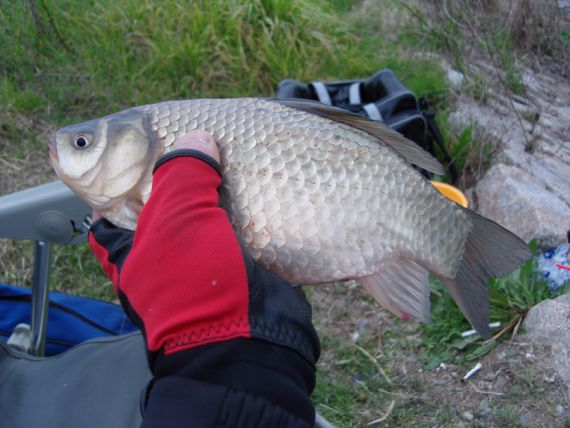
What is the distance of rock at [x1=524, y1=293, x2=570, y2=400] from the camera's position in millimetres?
1814

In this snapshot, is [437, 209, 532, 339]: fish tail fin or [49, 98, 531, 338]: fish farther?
[437, 209, 532, 339]: fish tail fin

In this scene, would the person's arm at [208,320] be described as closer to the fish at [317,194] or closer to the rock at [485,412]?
the fish at [317,194]

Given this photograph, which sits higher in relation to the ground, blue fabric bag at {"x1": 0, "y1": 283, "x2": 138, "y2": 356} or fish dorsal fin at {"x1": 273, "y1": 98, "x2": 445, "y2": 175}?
fish dorsal fin at {"x1": 273, "y1": 98, "x2": 445, "y2": 175}

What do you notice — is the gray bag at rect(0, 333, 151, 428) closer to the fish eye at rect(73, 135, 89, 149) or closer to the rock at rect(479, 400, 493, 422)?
the fish eye at rect(73, 135, 89, 149)

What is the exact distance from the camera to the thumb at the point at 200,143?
1.15 m

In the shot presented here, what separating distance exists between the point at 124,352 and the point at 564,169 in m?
2.00

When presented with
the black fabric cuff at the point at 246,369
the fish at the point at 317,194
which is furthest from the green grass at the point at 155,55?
the black fabric cuff at the point at 246,369

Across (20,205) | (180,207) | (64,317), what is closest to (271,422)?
(180,207)

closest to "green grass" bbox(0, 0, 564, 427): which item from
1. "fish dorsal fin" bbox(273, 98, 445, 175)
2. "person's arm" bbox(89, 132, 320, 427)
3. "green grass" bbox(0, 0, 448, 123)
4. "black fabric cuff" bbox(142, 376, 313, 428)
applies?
"green grass" bbox(0, 0, 448, 123)

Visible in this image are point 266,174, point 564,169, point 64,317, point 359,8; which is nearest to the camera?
point 266,174

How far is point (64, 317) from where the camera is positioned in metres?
1.87

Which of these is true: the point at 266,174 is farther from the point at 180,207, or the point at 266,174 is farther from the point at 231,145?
the point at 180,207

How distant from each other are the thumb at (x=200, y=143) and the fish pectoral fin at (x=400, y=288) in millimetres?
388

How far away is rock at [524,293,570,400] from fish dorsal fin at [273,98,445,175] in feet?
2.73
